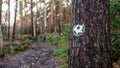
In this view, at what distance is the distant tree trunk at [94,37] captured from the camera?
2.71 metres

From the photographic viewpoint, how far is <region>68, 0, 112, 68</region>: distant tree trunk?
8.87 feet

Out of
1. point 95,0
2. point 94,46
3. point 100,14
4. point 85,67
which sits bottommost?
point 85,67

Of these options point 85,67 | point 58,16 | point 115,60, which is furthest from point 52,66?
point 58,16

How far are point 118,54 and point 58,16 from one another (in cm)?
3281

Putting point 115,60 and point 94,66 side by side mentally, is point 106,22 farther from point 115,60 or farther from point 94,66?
point 115,60

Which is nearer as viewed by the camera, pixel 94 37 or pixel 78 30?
pixel 94 37

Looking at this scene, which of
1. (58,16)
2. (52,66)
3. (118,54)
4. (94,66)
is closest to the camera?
(94,66)

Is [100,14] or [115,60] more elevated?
[100,14]

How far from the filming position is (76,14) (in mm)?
2848

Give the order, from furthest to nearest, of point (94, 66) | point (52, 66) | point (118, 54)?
1. point (52, 66)
2. point (118, 54)
3. point (94, 66)

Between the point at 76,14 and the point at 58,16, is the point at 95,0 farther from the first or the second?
the point at 58,16

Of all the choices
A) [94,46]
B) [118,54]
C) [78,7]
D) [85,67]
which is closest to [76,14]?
[78,7]

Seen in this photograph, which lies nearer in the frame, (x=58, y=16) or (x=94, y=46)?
(x=94, y=46)

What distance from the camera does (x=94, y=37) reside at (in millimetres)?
2707
